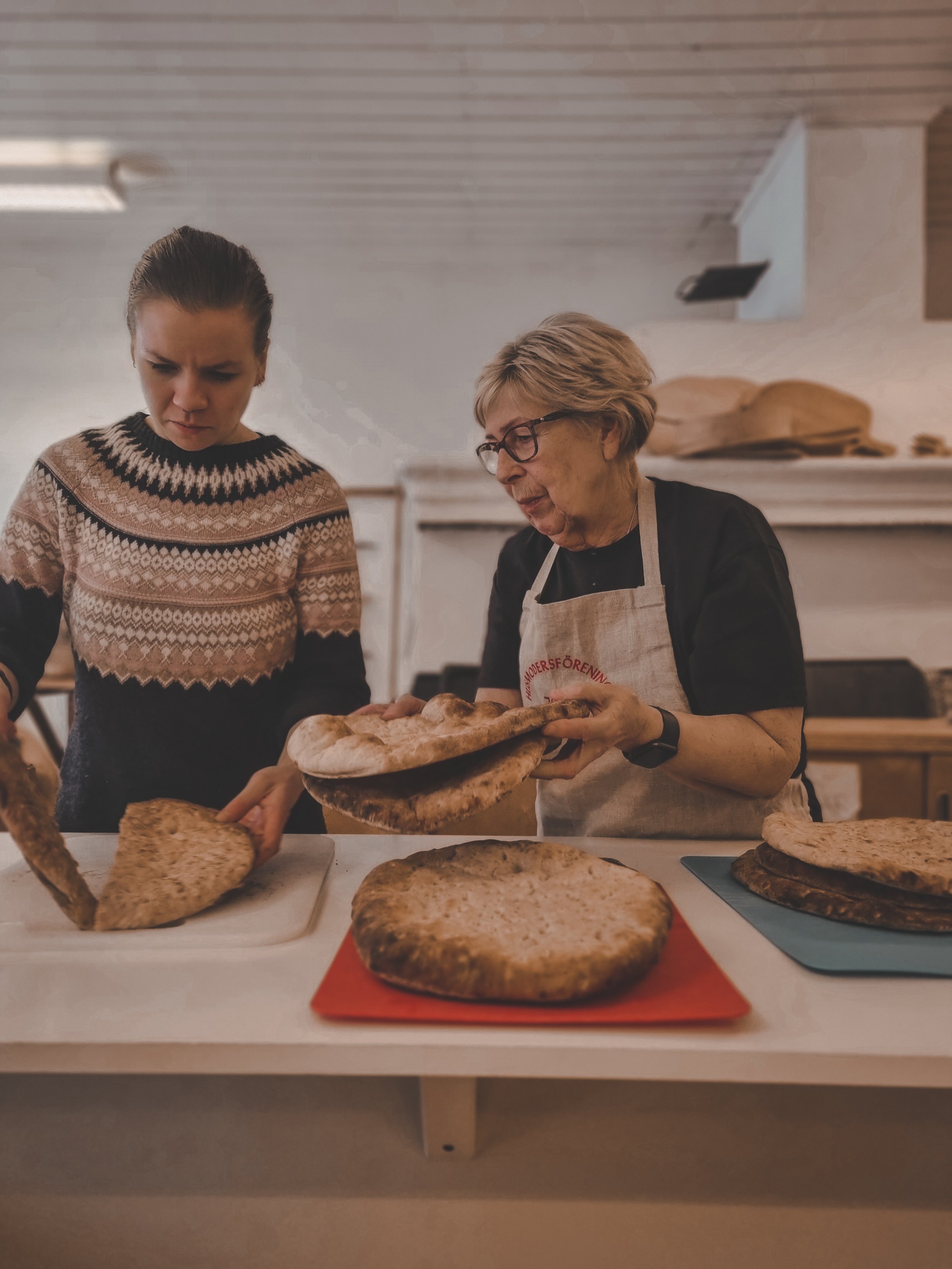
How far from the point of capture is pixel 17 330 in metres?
4.53

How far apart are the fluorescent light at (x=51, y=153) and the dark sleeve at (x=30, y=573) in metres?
2.80

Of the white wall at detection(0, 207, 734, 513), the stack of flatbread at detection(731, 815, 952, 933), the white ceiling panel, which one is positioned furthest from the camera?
the white wall at detection(0, 207, 734, 513)

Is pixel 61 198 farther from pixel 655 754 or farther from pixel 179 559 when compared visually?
pixel 655 754

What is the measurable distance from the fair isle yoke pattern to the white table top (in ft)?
1.89

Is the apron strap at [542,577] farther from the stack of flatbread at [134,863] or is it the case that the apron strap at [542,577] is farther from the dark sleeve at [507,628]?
the stack of flatbread at [134,863]

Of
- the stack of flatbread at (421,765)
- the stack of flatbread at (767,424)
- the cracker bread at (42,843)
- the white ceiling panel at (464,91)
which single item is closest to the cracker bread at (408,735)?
the stack of flatbread at (421,765)

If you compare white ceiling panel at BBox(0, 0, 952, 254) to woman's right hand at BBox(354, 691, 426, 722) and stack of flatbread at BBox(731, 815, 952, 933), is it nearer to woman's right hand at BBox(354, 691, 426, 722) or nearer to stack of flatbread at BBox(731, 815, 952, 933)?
woman's right hand at BBox(354, 691, 426, 722)

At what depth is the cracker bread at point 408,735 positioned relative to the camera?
32.4 inches

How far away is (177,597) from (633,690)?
704 mm

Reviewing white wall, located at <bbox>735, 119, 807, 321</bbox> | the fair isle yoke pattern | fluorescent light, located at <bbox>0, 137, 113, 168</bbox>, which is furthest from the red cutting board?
fluorescent light, located at <bbox>0, 137, 113, 168</bbox>

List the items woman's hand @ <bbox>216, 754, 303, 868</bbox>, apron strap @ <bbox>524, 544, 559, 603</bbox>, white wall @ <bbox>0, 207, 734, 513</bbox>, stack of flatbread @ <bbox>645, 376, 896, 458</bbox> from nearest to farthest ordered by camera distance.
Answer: woman's hand @ <bbox>216, 754, 303, 868</bbox>
apron strap @ <bbox>524, 544, 559, 603</bbox>
stack of flatbread @ <bbox>645, 376, 896, 458</bbox>
white wall @ <bbox>0, 207, 734, 513</bbox>

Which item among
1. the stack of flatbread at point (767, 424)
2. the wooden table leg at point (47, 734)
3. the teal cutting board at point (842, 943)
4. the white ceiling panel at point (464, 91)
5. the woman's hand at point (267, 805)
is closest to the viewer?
the teal cutting board at point (842, 943)

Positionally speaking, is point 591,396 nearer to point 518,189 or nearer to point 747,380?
point 747,380

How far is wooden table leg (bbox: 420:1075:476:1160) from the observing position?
72 centimetres
